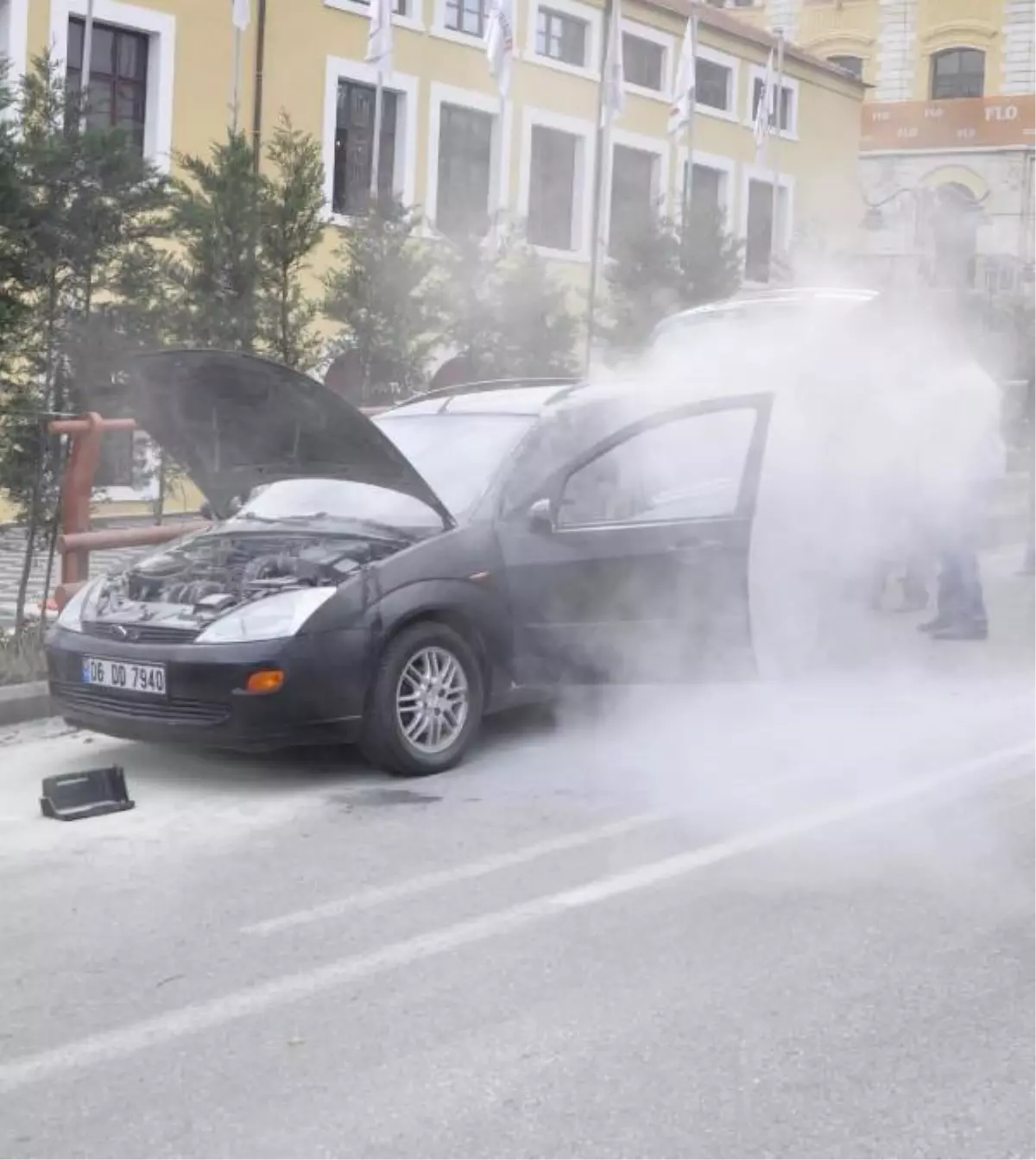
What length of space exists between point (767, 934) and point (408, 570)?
227cm

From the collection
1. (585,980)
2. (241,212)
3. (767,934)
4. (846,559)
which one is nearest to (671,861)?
(767,934)

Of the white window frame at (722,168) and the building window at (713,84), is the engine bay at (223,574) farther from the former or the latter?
the building window at (713,84)

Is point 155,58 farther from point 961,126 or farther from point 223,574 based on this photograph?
point 223,574

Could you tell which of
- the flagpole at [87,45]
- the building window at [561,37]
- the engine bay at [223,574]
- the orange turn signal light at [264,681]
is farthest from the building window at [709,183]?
the orange turn signal light at [264,681]

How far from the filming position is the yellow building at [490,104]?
18.6m

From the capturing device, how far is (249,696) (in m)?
5.82

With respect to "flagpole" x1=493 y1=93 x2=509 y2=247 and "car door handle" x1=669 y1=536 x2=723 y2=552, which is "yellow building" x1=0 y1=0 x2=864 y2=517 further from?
"car door handle" x1=669 y1=536 x2=723 y2=552

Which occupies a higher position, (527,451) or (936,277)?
(936,277)

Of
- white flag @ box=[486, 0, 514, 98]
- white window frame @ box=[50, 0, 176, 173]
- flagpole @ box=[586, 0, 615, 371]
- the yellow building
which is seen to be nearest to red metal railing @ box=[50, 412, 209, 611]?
the yellow building

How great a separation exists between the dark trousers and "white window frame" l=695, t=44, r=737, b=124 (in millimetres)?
18312

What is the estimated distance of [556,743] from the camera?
6789mm

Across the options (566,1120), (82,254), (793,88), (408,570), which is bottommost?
(566,1120)

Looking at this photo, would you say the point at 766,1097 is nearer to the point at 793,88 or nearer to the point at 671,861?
the point at 671,861

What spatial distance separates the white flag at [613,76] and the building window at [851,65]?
742cm
